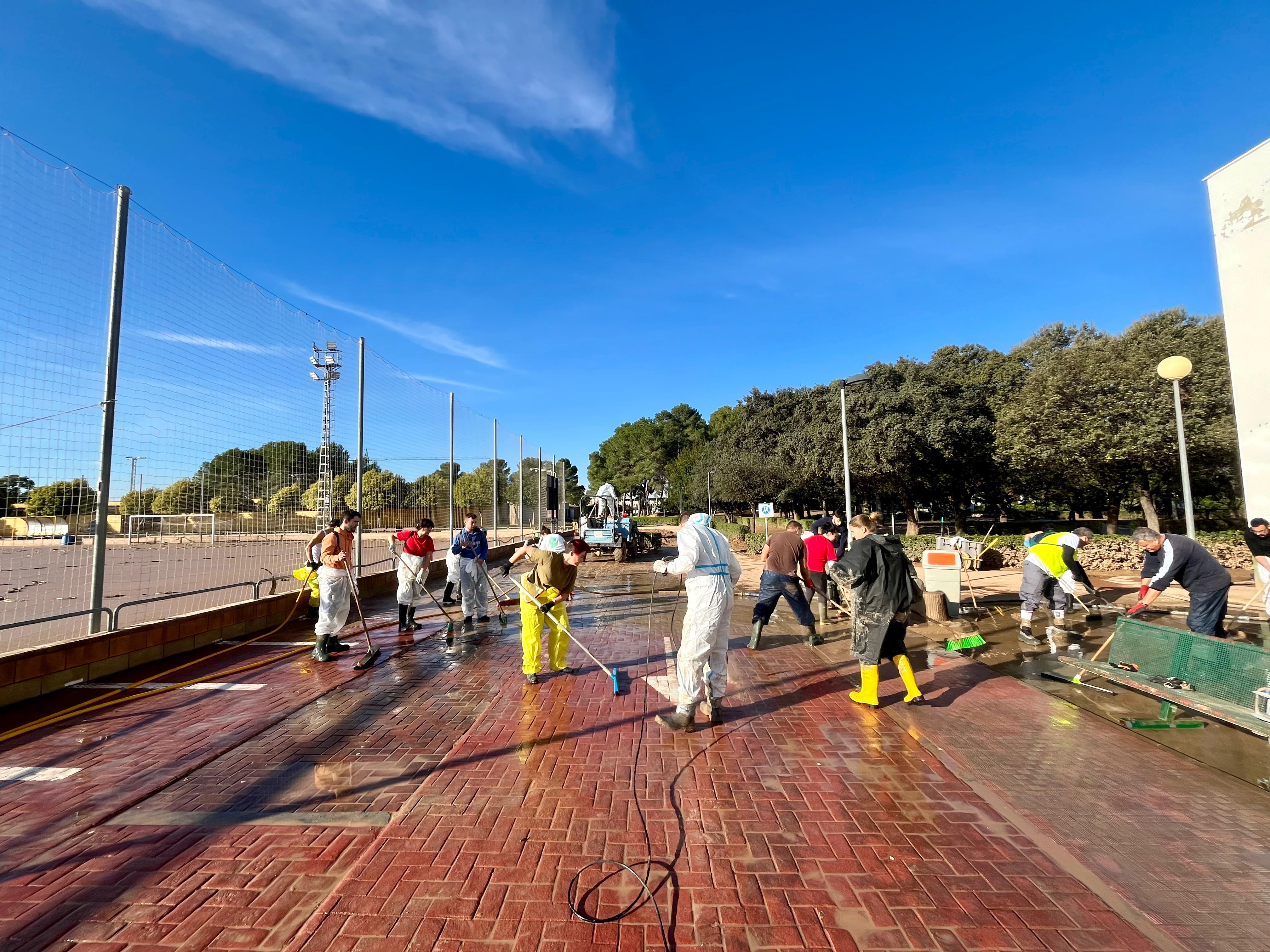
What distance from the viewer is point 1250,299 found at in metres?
6.49

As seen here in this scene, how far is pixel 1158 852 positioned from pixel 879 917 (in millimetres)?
1615

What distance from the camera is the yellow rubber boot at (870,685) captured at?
4891 millimetres

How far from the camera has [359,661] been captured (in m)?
6.21

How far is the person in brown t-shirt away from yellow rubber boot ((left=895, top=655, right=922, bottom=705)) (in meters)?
2.01

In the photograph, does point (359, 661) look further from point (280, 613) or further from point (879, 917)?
point (879, 917)

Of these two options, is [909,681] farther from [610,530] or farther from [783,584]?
[610,530]

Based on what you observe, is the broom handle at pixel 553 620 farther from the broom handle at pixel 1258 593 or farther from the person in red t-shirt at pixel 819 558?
the broom handle at pixel 1258 593

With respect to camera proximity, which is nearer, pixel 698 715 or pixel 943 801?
pixel 943 801

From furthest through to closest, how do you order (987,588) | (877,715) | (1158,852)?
(987,588) → (877,715) → (1158,852)

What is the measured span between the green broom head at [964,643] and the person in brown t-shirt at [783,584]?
4.81 ft

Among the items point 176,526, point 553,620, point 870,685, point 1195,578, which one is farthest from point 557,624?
point 176,526

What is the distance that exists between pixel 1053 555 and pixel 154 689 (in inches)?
399

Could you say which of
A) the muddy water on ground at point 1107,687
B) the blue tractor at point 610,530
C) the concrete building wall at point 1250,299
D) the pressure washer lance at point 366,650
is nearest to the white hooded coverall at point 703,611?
the muddy water on ground at point 1107,687

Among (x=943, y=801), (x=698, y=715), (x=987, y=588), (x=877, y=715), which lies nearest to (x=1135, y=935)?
(x=943, y=801)
